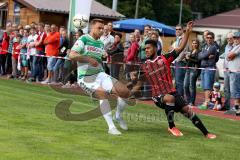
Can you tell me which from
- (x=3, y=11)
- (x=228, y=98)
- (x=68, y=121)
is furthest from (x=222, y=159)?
(x=3, y=11)

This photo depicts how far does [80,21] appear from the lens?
61.8 ft

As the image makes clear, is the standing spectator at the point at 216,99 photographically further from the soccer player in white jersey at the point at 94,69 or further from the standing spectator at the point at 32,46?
the standing spectator at the point at 32,46

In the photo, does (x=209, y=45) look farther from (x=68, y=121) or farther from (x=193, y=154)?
(x=193, y=154)

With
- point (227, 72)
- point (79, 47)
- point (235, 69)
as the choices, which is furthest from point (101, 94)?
point (227, 72)

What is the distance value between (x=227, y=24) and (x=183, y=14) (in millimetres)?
15124

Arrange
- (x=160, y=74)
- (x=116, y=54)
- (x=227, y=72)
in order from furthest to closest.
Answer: (x=116, y=54)
(x=227, y=72)
(x=160, y=74)

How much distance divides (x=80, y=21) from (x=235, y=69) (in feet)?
19.5

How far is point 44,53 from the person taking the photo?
68.0 feet

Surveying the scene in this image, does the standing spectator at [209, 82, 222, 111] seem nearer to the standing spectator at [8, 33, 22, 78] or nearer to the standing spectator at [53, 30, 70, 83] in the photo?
the standing spectator at [53, 30, 70, 83]

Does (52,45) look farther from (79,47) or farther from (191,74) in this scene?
(79,47)

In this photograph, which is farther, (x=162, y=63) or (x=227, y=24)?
(x=227, y=24)

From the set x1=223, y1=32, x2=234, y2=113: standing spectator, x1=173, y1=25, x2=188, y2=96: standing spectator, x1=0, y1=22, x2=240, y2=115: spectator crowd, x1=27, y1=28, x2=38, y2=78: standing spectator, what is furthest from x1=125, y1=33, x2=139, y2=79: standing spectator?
x1=27, y1=28, x2=38, y2=78: standing spectator

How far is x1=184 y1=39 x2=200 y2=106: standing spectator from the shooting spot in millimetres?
16062

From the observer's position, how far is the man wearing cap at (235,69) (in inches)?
581
